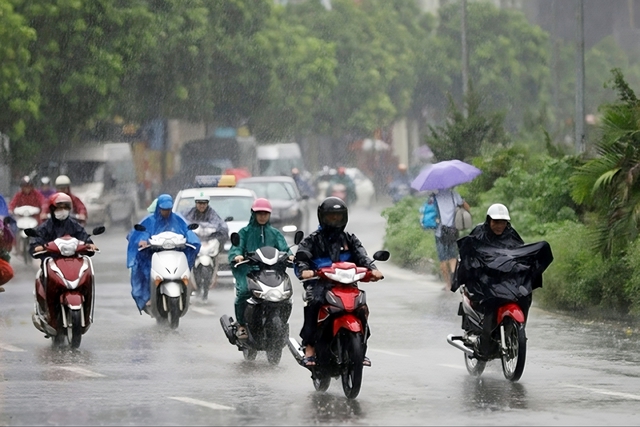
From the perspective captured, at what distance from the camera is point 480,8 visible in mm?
90125

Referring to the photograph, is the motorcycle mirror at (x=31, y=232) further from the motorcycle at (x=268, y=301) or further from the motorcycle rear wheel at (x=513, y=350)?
the motorcycle rear wheel at (x=513, y=350)

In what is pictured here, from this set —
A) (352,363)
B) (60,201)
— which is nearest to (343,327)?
(352,363)

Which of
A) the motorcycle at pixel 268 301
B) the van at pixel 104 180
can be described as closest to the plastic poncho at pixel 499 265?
the motorcycle at pixel 268 301

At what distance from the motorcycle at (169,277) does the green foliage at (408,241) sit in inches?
326

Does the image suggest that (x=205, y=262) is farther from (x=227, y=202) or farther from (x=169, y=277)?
(x=227, y=202)

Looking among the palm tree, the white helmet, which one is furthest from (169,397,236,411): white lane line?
the palm tree

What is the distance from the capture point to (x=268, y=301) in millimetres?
13773

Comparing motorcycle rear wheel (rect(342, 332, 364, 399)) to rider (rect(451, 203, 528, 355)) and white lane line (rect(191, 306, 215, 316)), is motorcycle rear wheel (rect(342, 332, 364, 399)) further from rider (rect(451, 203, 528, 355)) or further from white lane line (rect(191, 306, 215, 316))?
white lane line (rect(191, 306, 215, 316))

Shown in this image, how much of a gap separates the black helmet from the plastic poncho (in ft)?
3.99

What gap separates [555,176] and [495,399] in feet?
41.3

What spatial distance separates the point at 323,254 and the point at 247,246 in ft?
8.81

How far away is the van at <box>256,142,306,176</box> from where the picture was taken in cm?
Answer: 6225

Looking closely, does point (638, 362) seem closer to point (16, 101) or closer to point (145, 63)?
point (16, 101)

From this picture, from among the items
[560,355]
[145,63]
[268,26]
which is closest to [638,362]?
[560,355]
